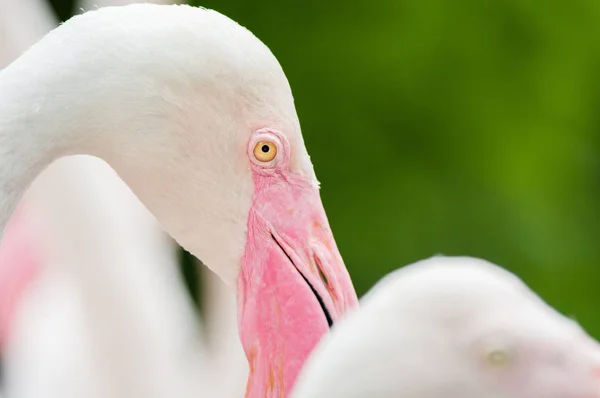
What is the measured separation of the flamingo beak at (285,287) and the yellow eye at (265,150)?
65mm

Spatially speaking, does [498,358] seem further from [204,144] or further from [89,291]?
[89,291]

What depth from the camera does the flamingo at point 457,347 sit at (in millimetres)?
1056

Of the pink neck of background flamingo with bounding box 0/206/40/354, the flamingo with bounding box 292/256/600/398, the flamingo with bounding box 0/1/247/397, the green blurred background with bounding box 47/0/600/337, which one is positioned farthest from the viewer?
the green blurred background with bounding box 47/0/600/337

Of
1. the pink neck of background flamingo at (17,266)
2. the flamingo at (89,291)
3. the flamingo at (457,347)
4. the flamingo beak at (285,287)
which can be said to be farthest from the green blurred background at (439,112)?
the flamingo at (457,347)

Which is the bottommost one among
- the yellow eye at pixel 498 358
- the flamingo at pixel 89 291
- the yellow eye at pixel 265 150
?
the flamingo at pixel 89 291

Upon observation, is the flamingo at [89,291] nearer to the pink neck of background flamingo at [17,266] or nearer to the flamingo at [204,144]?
the pink neck of background flamingo at [17,266]

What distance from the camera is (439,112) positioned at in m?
3.82

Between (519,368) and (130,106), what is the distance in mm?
763

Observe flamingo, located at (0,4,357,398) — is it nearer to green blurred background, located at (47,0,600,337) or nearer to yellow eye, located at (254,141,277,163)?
yellow eye, located at (254,141,277,163)

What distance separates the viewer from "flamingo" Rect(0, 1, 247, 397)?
2.47 meters

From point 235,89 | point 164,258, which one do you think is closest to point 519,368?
point 235,89

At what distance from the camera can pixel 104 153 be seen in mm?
1717

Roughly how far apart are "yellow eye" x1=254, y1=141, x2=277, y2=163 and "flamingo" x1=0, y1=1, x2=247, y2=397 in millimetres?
854

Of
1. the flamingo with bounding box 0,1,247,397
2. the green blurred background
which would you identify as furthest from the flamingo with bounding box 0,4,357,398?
the green blurred background
